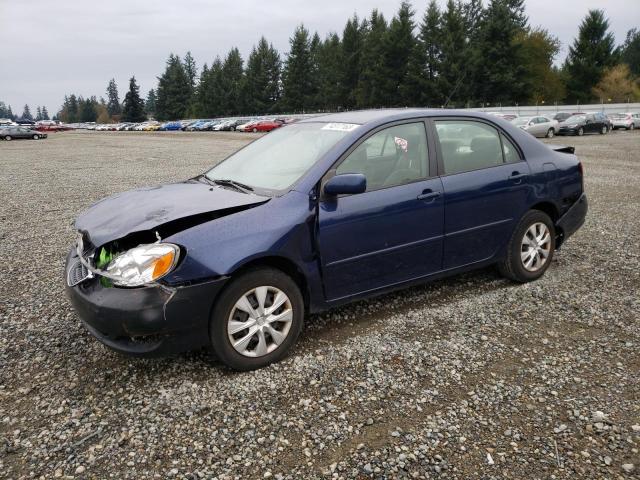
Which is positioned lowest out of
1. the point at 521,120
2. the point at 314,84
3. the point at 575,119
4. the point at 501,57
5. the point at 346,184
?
the point at 575,119

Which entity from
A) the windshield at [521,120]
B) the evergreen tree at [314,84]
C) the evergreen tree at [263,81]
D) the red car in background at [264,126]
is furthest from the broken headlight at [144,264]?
the evergreen tree at [263,81]

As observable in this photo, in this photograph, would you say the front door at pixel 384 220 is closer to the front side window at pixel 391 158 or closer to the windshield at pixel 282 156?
the front side window at pixel 391 158

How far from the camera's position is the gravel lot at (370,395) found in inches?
101

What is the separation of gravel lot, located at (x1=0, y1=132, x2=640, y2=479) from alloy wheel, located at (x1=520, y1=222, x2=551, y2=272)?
220mm

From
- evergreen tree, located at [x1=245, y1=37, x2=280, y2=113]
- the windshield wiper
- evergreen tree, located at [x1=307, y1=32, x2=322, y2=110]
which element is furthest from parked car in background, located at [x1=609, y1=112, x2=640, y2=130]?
evergreen tree, located at [x1=245, y1=37, x2=280, y2=113]

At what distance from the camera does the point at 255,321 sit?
3.31m

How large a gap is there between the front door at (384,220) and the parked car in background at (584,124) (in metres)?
29.9

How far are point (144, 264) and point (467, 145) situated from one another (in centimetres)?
287

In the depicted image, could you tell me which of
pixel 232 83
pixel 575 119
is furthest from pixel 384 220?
pixel 232 83

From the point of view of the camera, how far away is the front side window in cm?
384

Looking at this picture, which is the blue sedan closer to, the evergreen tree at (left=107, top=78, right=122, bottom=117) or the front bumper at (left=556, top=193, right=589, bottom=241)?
the front bumper at (left=556, top=193, right=589, bottom=241)

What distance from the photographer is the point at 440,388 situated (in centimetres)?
317

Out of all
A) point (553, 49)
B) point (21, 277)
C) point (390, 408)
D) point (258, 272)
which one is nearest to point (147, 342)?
point (258, 272)

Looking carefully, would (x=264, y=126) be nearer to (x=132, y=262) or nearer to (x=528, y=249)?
(x=528, y=249)
